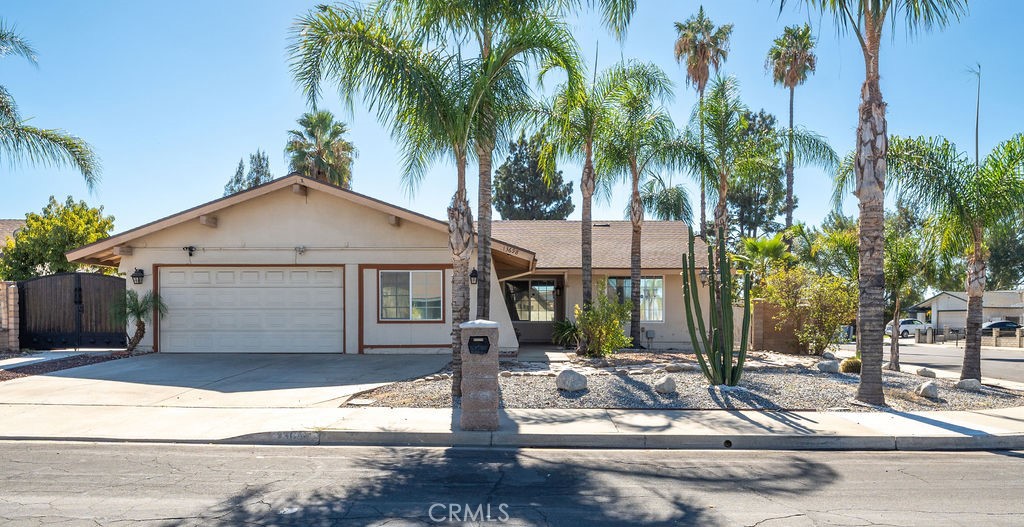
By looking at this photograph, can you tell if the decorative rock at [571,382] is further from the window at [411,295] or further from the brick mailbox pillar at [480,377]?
the window at [411,295]

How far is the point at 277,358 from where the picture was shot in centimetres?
1548

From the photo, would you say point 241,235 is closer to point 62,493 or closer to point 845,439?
point 62,493

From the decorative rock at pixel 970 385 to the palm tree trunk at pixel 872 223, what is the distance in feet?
9.55

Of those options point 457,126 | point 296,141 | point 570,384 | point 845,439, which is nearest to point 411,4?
point 457,126

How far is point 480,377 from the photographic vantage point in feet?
26.8

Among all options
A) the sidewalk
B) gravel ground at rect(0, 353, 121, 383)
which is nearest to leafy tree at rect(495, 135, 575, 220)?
gravel ground at rect(0, 353, 121, 383)

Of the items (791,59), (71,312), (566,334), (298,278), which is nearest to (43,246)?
(71,312)

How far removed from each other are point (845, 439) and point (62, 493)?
8287 millimetres

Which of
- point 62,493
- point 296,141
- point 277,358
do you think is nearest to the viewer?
point 62,493

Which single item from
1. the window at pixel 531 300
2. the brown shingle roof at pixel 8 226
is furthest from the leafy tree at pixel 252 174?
the window at pixel 531 300

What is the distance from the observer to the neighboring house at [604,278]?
65.5ft

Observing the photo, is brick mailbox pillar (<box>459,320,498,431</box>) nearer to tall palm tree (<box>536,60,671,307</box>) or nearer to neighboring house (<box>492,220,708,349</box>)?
tall palm tree (<box>536,60,671,307</box>)

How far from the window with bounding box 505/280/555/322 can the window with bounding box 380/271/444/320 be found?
18.6 feet

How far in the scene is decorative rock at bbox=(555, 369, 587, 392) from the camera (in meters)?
10.4
